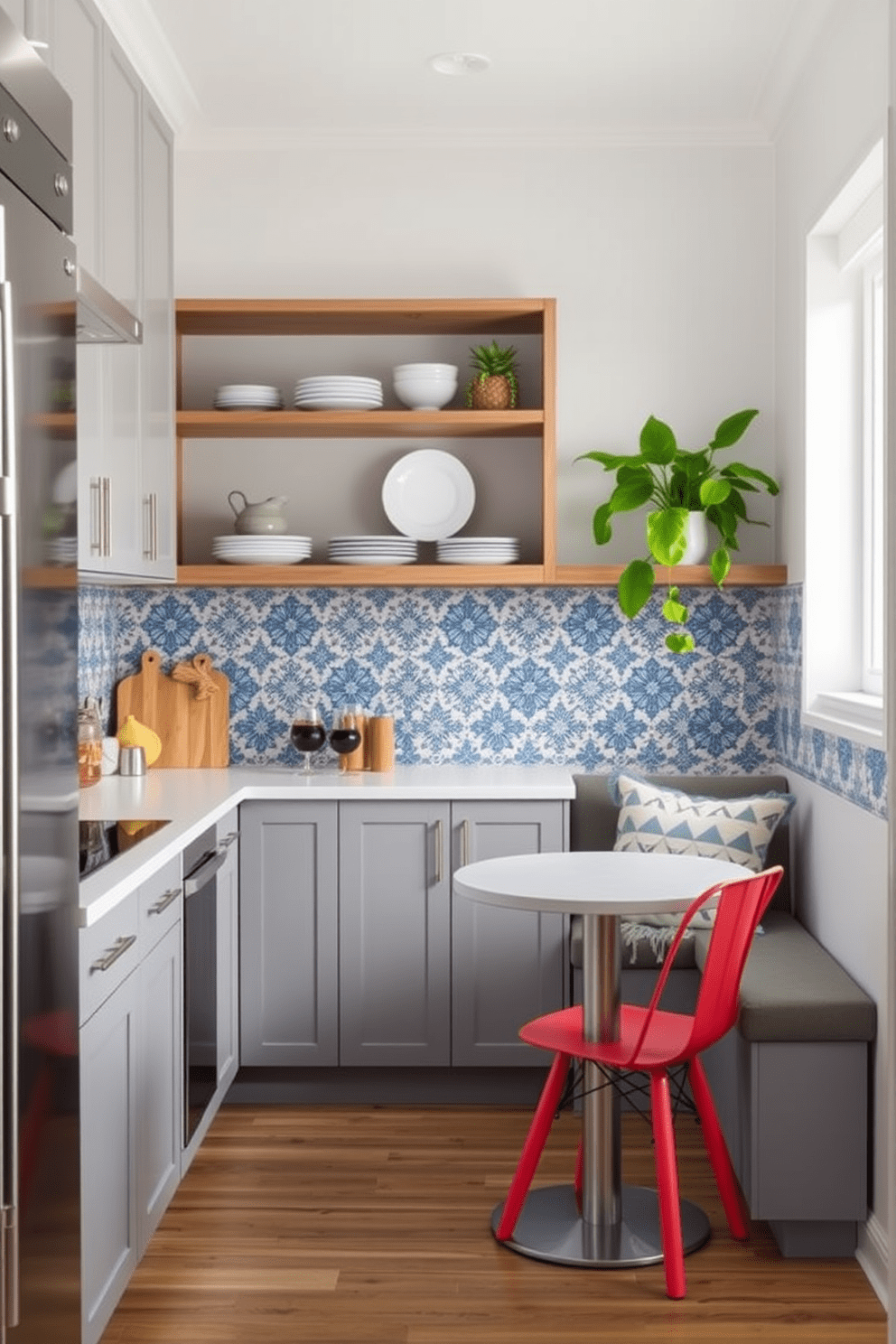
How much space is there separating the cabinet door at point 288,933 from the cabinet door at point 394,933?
0.14ft

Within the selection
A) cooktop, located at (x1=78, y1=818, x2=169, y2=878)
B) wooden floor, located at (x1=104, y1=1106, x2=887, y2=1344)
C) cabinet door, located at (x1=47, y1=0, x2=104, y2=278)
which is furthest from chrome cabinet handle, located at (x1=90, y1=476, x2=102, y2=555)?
wooden floor, located at (x1=104, y1=1106, x2=887, y2=1344)

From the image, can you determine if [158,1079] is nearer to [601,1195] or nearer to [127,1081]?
[127,1081]

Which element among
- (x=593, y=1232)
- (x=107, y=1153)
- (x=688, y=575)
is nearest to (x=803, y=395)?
(x=688, y=575)

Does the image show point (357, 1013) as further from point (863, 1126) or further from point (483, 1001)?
point (863, 1126)

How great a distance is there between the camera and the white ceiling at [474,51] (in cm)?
372

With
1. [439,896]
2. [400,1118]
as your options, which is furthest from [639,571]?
[400,1118]

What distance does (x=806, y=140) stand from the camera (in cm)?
406

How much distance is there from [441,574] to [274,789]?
2.58ft

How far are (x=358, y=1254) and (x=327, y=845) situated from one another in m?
1.24

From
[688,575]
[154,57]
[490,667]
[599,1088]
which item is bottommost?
[599,1088]

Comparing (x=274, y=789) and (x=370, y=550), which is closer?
(x=274, y=789)

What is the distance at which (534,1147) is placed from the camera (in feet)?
10.4

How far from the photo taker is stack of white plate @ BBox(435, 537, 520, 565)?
14.4 feet

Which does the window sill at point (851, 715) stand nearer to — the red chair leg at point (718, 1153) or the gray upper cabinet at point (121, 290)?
the red chair leg at point (718, 1153)
